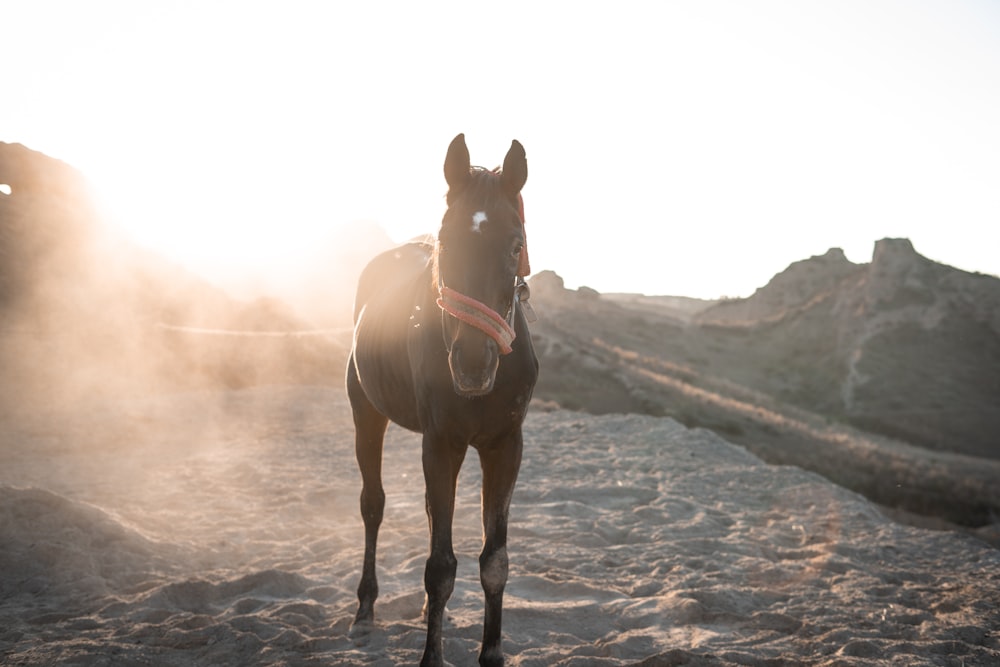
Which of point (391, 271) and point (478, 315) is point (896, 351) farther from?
point (478, 315)

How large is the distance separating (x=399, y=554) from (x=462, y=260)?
4354 millimetres

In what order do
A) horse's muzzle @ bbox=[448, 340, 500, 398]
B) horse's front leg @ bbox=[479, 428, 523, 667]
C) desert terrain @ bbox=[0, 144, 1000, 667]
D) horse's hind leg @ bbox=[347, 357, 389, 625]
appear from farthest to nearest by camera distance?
horse's hind leg @ bbox=[347, 357, 389, 625] < desert terrain @ bbox=[0, 144, 1000, 667] < horse's front leg @ bbox=[479, 428, 523, 667] < horse's muzzle @ bbox=[448, 340, 500, 398]

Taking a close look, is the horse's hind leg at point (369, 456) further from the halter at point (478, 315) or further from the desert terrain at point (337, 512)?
the halter at point (478, 315)

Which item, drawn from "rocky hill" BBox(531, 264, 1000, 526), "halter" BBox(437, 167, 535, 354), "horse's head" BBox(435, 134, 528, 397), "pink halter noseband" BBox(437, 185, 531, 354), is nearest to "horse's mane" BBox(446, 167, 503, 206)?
"horse's head" BBox(435, 134, 528, 397)

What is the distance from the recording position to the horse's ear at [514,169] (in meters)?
3.22

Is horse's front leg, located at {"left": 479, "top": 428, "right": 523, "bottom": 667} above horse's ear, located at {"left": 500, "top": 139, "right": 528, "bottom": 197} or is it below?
below

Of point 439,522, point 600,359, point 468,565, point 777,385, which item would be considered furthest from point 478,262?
point 777,385

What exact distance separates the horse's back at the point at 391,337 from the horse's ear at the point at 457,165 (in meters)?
0.68

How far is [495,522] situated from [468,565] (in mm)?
2761

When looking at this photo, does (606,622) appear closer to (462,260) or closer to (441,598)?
(441,598)

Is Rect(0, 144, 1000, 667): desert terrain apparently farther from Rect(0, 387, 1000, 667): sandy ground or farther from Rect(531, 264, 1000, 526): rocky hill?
Rect(531, 264, 1000, 526): rocky hill

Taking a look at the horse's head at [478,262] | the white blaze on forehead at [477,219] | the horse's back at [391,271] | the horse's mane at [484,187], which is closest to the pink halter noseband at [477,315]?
the horse's head at [478,262]

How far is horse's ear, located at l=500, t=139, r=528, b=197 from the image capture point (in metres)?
3.22

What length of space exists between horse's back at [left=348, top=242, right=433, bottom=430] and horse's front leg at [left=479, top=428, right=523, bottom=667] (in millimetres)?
668
